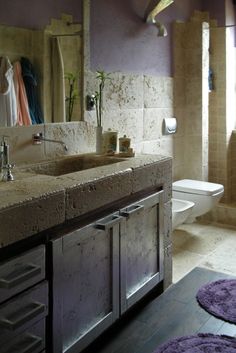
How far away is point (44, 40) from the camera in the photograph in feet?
7.85

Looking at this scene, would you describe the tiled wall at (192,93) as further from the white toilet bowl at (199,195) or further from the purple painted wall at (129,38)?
the white toilet bowl at (199,195)

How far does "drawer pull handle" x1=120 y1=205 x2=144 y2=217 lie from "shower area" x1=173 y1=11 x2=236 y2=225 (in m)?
1.85

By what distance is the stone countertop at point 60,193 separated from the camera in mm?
1433

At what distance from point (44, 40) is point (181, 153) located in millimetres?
2018

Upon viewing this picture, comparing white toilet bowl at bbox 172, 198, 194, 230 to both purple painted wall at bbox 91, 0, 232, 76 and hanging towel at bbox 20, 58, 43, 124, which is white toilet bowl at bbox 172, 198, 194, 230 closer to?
purple painted wall at bbox 91, 0, 232, 76

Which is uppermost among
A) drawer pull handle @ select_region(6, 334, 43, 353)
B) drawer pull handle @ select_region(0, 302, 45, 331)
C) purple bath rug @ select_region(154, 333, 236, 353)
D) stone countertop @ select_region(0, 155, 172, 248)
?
stone countertop @ select_region(0, 155, 172, 248)

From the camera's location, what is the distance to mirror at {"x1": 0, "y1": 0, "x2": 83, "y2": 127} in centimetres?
223

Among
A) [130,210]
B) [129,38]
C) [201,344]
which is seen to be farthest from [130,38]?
[201,344]

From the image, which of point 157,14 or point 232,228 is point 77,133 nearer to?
point 157,14

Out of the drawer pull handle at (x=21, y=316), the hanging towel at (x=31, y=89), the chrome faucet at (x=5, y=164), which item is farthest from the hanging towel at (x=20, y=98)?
the drawer pull handle at (x=21, y=316)

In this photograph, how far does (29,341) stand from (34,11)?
5.66 feet

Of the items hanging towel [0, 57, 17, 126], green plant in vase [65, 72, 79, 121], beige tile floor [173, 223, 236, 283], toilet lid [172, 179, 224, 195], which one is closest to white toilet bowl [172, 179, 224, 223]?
toilet lid [172, 179, 224, 195]

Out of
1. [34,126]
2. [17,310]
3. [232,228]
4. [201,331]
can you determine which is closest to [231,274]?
[201,331]

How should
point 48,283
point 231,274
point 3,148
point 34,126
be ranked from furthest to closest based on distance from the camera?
point 231,274
point 34,126
point 3,148
point 48,283
